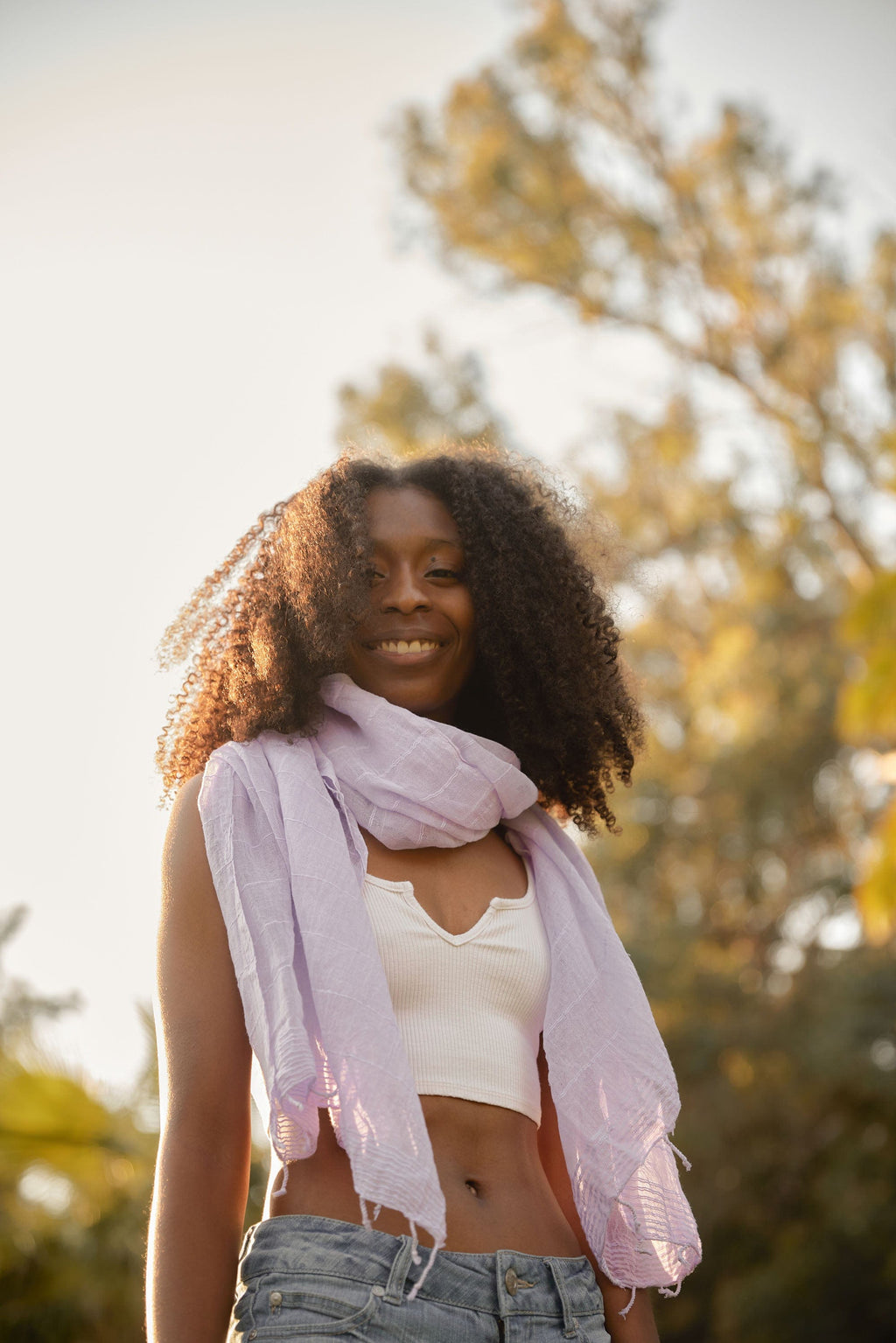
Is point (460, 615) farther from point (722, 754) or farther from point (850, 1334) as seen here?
point (722, 754)

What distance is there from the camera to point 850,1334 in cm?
966

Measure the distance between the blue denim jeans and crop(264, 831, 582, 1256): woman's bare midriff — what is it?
0.04 m

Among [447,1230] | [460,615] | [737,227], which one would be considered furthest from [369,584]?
[737,227]

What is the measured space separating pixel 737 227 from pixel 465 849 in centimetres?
1164

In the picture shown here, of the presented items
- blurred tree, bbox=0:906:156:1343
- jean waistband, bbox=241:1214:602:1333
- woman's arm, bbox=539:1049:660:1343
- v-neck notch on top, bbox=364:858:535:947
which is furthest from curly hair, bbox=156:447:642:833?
blurred tree, bbox=0:906:156:1343

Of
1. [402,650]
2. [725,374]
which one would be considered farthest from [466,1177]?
[725,374]

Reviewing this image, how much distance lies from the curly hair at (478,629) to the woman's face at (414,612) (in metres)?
0.04

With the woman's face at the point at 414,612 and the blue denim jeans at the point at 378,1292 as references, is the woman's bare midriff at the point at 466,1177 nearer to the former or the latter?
the blue denim jeans at the point at 378,1292

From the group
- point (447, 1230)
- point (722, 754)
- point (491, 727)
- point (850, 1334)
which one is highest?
point (491, 727)

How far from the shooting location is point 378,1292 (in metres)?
1.64

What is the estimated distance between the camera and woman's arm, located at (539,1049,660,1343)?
2006 millimetres

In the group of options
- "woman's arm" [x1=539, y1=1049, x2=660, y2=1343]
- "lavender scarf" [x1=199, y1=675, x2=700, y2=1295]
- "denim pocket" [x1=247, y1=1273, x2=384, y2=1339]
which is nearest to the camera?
"denim pocket" [x1=247, y1=1273, x2=384, y2=1339]

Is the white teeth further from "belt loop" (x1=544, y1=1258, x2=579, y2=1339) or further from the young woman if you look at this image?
"belt loop" (x1=544, y1=1258, x2=579, y2=1339)

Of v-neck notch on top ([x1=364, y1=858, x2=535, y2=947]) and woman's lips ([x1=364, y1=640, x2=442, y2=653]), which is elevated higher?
woman's lips ([x1=364, y1=640, x2=442, y2=653])
